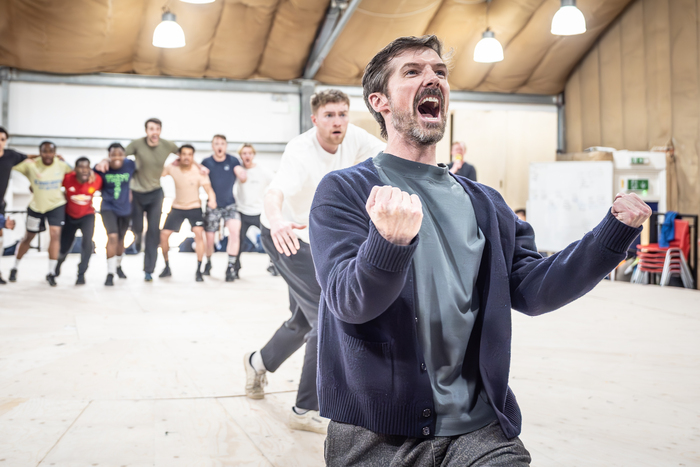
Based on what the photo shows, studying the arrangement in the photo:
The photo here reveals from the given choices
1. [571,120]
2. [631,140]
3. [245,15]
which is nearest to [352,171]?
[245,15]

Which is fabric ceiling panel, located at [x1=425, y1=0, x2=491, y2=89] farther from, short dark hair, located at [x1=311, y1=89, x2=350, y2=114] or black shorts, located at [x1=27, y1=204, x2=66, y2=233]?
short dark hair, located at [x1=311, y1=89, x2=350, y2=114]

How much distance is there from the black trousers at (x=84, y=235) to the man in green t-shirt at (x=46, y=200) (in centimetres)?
10

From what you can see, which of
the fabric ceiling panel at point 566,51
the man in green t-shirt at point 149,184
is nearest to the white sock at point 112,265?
the man in green t-shirt at point 149,184

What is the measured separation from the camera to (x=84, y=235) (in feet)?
22.3

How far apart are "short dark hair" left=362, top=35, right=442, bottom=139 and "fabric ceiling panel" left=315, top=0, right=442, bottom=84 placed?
332 inches

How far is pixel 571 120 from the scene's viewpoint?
1162cm

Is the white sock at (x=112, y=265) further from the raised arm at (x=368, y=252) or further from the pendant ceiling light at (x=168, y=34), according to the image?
the raised arm at (x=368, y=252)

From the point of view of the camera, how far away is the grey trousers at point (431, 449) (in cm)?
120

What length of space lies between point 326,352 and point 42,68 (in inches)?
397

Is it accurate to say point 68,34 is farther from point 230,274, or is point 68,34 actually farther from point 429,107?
point 429,107

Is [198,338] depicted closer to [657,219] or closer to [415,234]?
[415,234]

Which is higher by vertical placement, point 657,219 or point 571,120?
point 571,120

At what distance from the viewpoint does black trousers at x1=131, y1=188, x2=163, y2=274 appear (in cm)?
714

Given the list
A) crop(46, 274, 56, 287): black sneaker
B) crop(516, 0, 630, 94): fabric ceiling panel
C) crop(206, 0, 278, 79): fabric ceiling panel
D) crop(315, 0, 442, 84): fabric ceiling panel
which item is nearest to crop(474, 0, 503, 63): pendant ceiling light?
crop(315, 0, 442, 84): fabric ceiling panel
